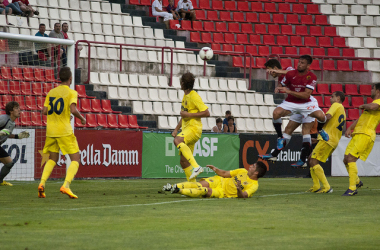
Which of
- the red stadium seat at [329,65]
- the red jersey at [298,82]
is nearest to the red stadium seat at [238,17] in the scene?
the red stadium seat at [329,65]

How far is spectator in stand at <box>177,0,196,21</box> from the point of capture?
23641 millimetres

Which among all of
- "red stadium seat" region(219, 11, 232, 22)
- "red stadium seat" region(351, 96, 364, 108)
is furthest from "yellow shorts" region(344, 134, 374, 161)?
"red stadium seat" region(219, 11, 232, 22)

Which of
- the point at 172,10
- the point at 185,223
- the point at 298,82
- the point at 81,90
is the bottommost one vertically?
the point at 185,223

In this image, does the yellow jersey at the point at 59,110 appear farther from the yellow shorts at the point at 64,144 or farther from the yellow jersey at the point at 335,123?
the yellow jersey at the point at 335,123

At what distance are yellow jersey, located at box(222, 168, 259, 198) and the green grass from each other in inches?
8.5

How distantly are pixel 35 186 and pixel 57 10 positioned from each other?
10064 millimetres

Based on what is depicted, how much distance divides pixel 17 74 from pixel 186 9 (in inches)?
387

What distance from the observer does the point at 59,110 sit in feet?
30.4

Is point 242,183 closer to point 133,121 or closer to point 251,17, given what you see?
point 133,121

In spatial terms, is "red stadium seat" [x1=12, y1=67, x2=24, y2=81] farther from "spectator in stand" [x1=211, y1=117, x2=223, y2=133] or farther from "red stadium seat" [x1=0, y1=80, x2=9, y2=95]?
"spectator in stand" [x1=211, y1=117, x2=223, y2=133]

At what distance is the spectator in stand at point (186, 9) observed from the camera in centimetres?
2364

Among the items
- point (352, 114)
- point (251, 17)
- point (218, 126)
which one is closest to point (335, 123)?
point (218, 126)

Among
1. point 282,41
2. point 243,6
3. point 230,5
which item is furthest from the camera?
point 243,6

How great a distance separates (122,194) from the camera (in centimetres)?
1050
